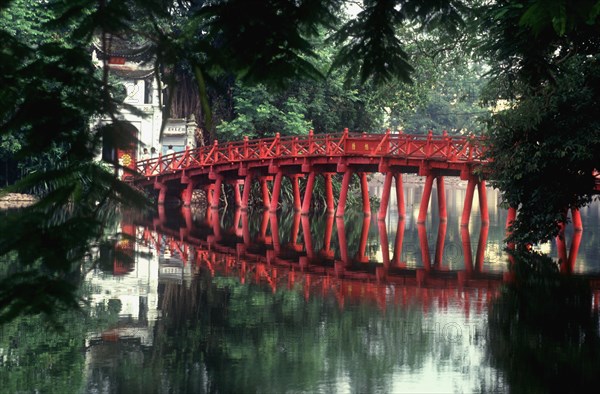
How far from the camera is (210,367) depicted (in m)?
12.5

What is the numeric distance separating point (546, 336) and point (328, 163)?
2361cm

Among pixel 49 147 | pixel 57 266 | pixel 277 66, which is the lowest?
pixel 57 266

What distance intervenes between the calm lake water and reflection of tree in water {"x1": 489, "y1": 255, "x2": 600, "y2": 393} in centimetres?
8

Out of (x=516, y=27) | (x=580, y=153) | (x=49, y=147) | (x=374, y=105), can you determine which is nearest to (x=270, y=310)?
(x=516, y=27)

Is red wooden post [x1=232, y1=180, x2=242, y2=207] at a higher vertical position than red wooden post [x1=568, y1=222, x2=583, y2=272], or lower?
higher

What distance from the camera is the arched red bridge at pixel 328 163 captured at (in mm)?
34031

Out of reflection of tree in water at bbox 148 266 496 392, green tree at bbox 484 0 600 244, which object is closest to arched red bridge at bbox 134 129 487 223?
green tree at bbox 484 0 600 244

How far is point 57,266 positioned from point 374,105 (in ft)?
145

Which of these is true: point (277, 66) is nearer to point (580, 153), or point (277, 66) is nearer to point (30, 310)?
→ point (30, 310)

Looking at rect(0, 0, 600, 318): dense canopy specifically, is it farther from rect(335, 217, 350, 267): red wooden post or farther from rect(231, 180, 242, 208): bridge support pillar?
rect(231, 180, 242, 208): bridge support pillar

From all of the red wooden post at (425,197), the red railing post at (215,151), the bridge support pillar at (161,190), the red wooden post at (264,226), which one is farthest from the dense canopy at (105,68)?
the bridge support pillar at (161,190)

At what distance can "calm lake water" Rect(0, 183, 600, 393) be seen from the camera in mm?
11852

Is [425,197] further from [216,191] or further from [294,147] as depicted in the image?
[216,191]

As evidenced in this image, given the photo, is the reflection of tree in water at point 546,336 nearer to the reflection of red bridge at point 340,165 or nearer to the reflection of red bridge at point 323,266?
the reflection of red bridge at point 323,266
